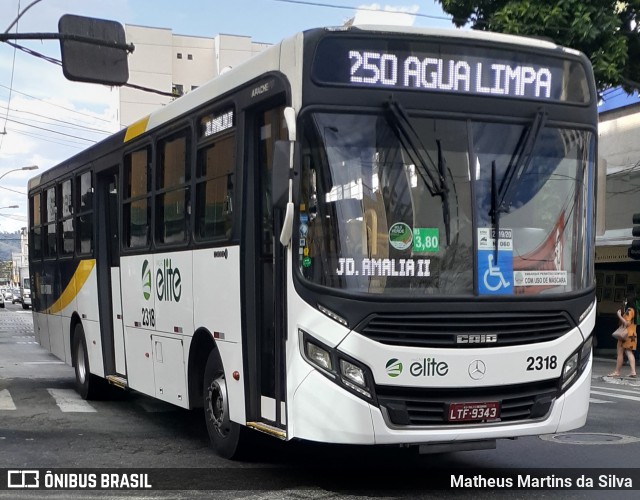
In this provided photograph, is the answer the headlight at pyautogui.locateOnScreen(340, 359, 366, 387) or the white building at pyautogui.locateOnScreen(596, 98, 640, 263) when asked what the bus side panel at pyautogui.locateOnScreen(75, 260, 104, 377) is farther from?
the white building at pyautogui.locateOnScreen(596, 98, 640, 263)

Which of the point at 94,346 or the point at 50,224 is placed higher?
the point at 50,224

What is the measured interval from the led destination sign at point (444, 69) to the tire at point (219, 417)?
9.51 feet

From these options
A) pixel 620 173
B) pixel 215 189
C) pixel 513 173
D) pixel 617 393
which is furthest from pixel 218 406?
pixel 620 173

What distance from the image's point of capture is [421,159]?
690 cm

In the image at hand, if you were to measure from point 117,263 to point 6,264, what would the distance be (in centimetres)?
18026

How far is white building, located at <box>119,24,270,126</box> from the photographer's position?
260 feet

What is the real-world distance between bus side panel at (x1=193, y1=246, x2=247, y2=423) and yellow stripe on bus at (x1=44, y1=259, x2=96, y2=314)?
4.32 meters

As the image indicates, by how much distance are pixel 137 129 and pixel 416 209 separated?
4.85m

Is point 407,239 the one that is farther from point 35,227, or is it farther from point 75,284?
point 35,227

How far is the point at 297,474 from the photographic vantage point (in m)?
8.01

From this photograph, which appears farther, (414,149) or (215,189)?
(215,189)

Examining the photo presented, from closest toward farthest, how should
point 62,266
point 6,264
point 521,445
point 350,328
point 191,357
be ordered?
point 350,328 < point 191,357 < point 521,445 < point 62,266 < point 6,264

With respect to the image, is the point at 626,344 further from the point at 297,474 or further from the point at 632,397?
the point at 297,474

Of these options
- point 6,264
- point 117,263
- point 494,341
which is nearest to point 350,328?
point 494,341
